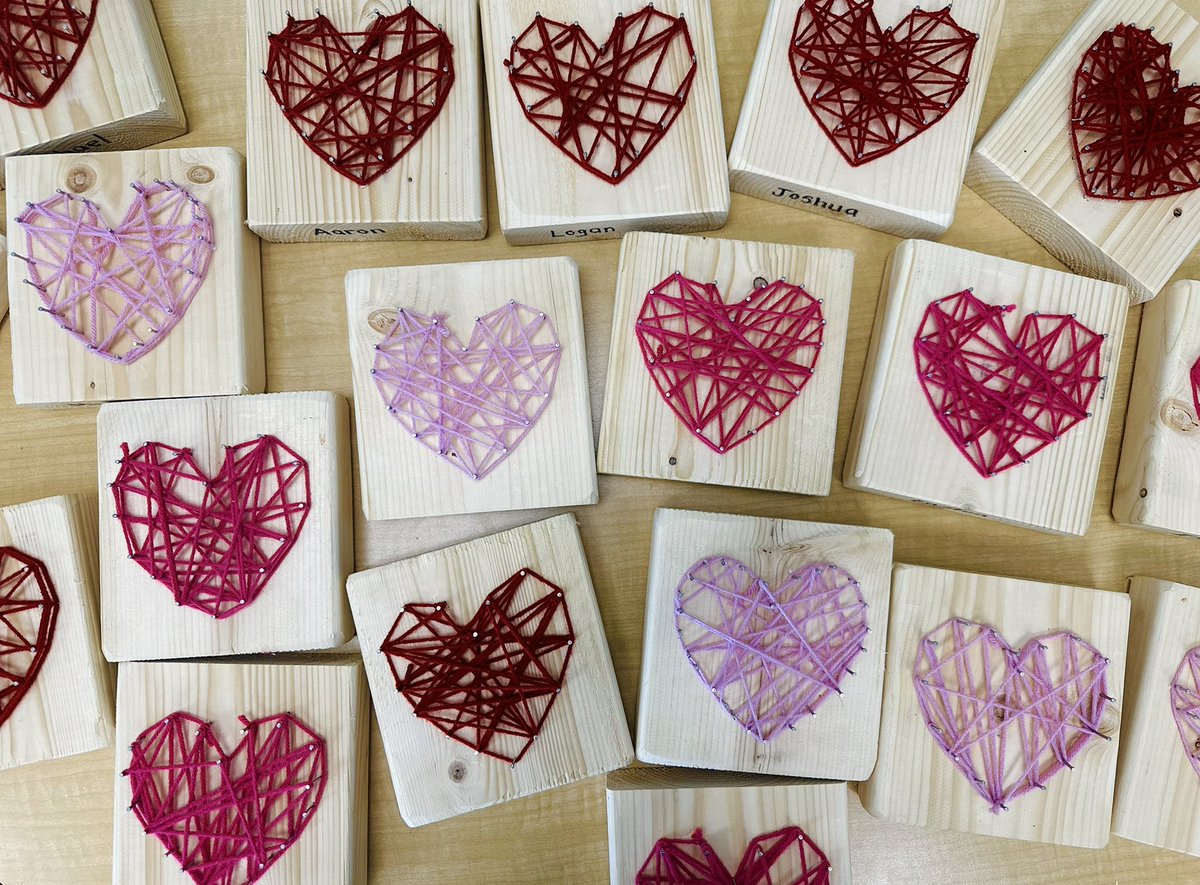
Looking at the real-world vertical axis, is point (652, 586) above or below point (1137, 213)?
below

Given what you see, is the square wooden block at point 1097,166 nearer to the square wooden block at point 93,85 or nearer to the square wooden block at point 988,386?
the square wooden block at point 988,386

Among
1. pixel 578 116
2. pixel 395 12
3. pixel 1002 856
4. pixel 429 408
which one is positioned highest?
pixel 395 12

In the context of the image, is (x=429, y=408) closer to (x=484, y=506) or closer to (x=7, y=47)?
(x=484, y=506)

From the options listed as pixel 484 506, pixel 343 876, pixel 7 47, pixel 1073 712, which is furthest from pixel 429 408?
Result: pixel 1073 712

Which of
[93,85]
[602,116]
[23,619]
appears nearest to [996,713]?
[602,116]

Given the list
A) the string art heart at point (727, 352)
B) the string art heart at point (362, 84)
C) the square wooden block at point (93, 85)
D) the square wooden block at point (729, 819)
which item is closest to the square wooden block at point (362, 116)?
the string art heart at point (362, 84)

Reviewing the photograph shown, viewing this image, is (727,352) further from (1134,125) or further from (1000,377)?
(1134,125)
